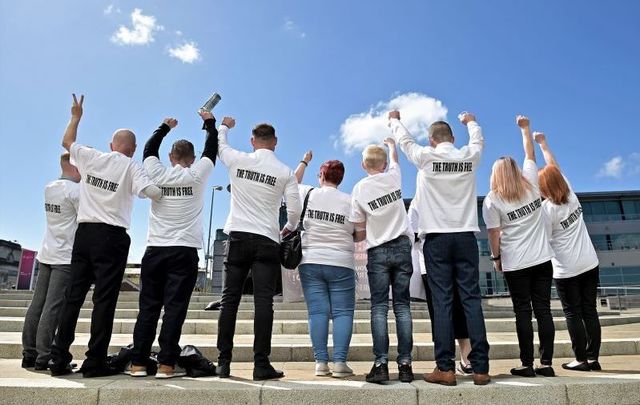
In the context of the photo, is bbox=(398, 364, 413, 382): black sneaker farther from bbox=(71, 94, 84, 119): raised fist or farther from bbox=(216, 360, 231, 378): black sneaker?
bbox=(71, 94, 84, 119): raised fist

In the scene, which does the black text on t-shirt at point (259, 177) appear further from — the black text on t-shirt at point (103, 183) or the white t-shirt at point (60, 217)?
the white t-shirt at point (60, 217)

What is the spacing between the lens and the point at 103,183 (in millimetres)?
3496

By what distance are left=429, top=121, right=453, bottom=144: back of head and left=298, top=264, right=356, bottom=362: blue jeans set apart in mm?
1386

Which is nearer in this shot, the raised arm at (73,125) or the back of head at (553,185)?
the raised arm at (73,125)

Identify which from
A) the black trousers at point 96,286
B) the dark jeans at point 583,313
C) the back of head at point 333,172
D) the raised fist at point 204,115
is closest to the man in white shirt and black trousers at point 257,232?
the raised fist at point 204,115

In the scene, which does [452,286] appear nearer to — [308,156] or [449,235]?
[449,235]

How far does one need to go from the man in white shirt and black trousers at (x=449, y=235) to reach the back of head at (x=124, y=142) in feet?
8.10

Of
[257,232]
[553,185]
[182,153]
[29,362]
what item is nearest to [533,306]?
[553,185]

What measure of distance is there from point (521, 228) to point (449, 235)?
2.78ft

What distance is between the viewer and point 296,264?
11.5 ft

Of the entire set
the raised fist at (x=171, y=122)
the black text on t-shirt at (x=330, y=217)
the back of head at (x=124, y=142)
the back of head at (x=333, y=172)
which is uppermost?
the raised fist at (x=171, y=122)

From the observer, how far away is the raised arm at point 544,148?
13.7 feet

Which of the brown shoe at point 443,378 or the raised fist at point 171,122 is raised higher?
the raised fist at point 171,122

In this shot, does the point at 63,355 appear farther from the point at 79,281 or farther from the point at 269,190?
the point at 269,190
